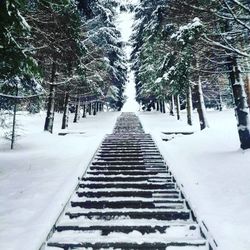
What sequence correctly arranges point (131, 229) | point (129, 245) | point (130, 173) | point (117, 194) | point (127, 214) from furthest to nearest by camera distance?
1. point (130, 173)
2. point (117, 194)
3. point (127, 214)
4. point (131, 229)
5. point (129, 245)

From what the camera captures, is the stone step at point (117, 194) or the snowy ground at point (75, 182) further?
the stone step at point (117, 194)

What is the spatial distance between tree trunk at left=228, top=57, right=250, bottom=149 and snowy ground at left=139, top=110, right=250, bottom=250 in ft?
1.60

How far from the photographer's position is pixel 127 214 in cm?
653

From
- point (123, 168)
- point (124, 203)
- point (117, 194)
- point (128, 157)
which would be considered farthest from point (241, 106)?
point (124, 203)

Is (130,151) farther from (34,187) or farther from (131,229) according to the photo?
(131,229)

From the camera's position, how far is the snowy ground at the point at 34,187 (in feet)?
18.8

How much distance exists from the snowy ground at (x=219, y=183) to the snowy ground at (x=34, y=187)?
266cm

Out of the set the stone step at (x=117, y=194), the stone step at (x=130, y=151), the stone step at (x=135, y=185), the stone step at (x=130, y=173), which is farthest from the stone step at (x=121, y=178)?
the stone step at (x=130, y=151)

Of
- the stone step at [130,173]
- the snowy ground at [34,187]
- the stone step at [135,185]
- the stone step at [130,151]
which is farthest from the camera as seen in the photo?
the stone step at [130,151]

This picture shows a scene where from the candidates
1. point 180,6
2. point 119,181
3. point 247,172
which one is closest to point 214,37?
point 180,6

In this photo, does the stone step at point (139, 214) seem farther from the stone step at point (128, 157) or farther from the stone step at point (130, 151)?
the stone step at point (130, 151)

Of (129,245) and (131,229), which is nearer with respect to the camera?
(129,245)

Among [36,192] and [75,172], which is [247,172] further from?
[36,192]

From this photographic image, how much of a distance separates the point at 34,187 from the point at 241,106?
7.12 meters
